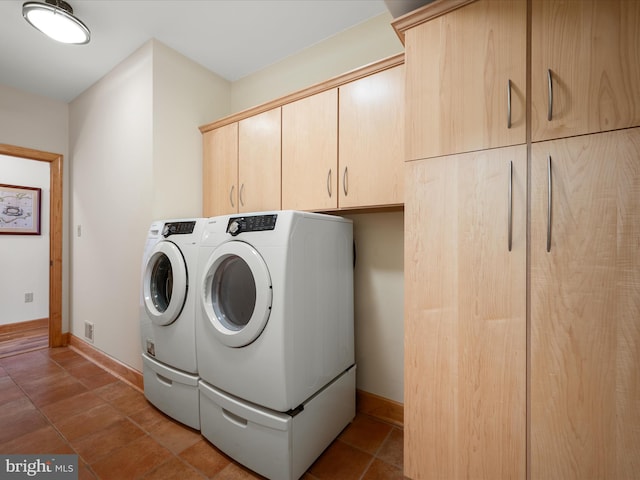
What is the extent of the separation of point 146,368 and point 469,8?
261 centimetres

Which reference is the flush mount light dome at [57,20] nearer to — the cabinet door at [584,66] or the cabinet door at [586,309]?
the cabinet door at [584,66]

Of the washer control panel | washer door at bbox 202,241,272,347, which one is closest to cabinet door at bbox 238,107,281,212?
the washer control panel

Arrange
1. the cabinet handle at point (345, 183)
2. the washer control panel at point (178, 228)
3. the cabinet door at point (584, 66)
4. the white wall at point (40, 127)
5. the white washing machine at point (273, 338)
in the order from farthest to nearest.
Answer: the white wall at point (40, 127), the washer control panel at point (178, 228), the cabinet handle at point (345, 183), the white washing machine at point (273, 338), the cabinet door at point (584, 66)

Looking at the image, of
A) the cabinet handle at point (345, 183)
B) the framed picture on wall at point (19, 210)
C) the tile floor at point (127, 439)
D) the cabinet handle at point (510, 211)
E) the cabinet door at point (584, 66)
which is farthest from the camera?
the framed picture on wall at point (19, 210)

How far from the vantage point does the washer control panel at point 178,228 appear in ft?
5.63

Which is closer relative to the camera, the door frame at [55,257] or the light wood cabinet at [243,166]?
the light wood cabinet at [243,166]

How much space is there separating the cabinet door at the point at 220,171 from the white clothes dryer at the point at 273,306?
58 centimetres

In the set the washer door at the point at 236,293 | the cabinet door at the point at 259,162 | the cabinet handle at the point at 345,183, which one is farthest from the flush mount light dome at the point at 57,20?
the cabinet handle at the point at 345,183

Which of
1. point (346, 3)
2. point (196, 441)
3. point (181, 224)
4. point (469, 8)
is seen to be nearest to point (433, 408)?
point (196, 441)

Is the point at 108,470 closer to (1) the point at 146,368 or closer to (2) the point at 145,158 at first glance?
(1) the point at 146,368

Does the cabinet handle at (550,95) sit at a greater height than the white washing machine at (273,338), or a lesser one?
greater

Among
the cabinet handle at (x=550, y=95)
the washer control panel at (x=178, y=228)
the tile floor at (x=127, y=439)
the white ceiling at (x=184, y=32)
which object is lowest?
the tile floor at (x=127, y=439)

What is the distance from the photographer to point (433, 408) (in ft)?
3.52

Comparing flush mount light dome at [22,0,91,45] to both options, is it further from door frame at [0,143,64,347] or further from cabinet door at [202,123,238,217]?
door frame at [0,143,64,347]
